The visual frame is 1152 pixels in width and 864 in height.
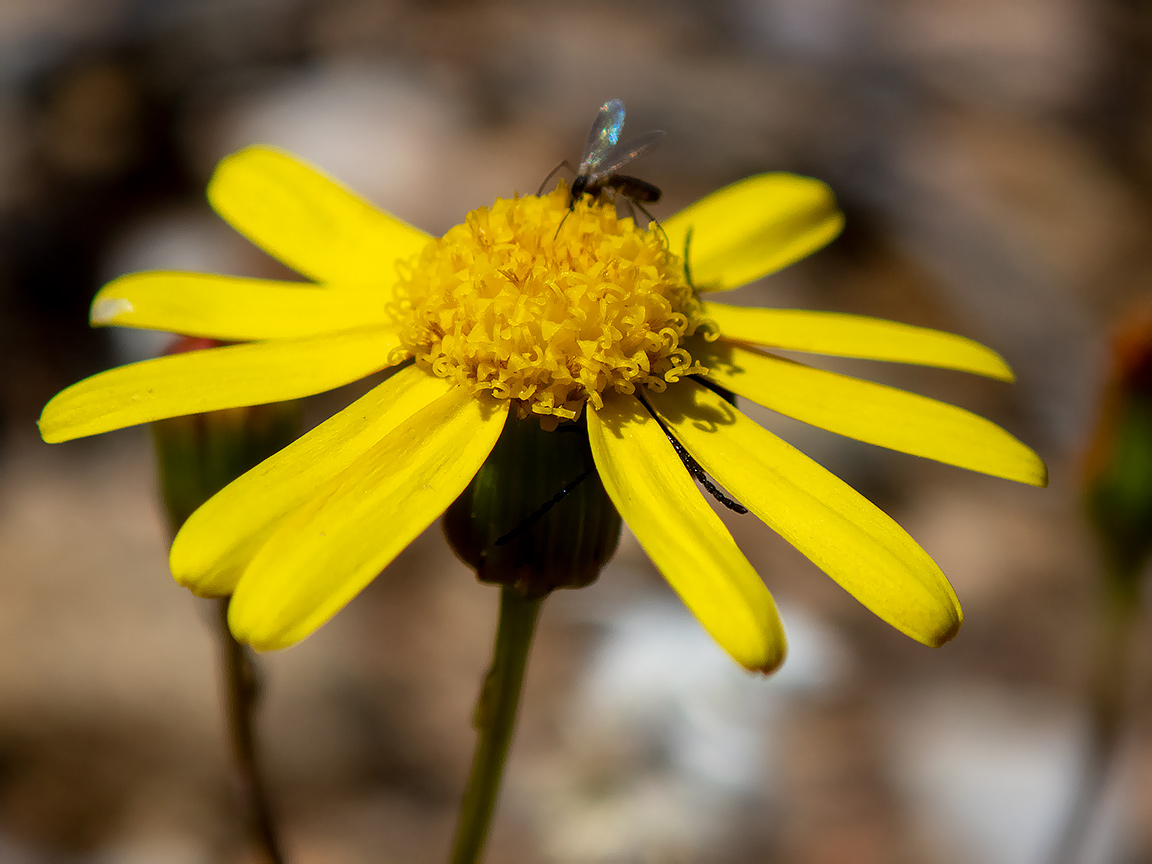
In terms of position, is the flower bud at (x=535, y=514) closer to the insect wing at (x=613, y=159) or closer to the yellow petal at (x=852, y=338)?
the yellow petal at (x=852, y=338)

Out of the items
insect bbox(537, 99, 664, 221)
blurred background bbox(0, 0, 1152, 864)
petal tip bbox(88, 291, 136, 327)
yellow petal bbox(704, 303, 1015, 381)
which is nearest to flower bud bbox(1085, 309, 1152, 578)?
blurred background bbox(0, 0, 1152, 864)

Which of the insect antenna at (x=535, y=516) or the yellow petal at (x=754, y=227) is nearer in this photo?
the insect antenna at (x=535, y=516)

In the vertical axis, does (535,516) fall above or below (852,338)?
below

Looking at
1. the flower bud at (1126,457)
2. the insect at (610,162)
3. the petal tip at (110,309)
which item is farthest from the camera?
the flower bud at (1126,457)

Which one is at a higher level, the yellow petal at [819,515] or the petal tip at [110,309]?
the petal tip at [110,309]

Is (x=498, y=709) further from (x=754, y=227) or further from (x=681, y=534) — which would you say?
(x=754, y=227)

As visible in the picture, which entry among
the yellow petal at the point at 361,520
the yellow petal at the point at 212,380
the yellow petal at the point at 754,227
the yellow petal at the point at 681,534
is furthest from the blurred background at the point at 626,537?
the yellow petal at the point at 754,227

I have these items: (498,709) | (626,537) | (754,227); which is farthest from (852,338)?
(626,537)
